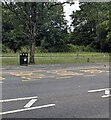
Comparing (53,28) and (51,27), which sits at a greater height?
(51,27)

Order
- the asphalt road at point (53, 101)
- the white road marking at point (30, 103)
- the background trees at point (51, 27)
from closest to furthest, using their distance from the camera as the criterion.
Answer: the asphalt road at point (53, 101) → the white road marking at point (30, 103) → the background trees at point (51, 27)

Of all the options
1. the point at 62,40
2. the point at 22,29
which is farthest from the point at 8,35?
the point at 22,29

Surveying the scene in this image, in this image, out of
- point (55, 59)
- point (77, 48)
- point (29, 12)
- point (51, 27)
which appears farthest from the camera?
point (77, 48)

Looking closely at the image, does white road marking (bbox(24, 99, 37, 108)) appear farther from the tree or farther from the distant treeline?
the distant treeline

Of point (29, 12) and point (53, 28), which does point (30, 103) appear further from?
point (53, 28)

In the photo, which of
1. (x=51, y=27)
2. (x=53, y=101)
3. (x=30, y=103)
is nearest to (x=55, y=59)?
(x=53, y=101)

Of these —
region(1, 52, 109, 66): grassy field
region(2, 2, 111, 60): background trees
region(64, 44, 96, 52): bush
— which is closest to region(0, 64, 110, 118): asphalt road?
region(1, 52, 109, 66): grassy field

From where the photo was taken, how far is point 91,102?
9609 mm

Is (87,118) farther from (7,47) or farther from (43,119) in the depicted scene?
(7,47)

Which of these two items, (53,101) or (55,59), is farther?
(55,59)

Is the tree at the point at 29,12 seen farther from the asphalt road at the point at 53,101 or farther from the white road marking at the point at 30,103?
the white road marking at the point at 30,103

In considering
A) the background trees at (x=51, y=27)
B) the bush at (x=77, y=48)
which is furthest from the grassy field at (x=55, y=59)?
the bush at (x=77, y=48)

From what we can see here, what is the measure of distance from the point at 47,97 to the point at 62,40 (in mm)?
52365

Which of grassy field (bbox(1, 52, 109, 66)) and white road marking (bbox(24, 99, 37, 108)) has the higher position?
grassy field (bbox(1, 52, 109, 66))
